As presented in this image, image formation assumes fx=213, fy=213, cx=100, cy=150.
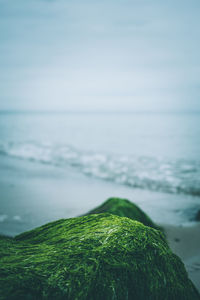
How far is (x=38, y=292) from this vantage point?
1.32 m

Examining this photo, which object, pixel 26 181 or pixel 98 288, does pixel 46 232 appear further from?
pixel 26 181

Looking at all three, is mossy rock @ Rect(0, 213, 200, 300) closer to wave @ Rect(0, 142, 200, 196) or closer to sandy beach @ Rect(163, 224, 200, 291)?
sandy beach @ Rect(163, 224, 200, 291)

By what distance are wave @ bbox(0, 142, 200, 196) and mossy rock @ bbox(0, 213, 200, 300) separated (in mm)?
8310

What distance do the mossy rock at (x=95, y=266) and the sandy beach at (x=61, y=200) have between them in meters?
2.29

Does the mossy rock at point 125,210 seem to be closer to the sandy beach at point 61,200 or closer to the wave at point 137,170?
the sandy beach at point 61,200

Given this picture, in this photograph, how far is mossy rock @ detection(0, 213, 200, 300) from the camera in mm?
1386

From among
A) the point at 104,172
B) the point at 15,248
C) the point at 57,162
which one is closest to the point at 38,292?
the point at 15,248

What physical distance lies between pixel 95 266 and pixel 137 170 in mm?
12073

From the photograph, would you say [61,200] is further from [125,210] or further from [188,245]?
[188,245]

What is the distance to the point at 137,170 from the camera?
13.4 meters

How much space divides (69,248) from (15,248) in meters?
0.49

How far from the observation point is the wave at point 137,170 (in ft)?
34.4

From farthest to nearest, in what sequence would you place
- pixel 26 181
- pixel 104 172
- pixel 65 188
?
1. pixel 104 172
2. pixel 26 181
3. pixel 65 188

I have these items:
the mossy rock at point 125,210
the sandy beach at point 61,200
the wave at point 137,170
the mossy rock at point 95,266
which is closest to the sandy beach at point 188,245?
the sandy beach at point 61,200
